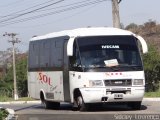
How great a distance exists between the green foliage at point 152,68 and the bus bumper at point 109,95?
28557 millimetres

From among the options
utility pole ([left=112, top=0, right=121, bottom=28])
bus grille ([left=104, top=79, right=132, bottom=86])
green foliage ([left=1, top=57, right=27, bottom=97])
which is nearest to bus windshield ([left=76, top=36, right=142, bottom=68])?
bus grille ([left=104, top=79, right=132, bottom=86])

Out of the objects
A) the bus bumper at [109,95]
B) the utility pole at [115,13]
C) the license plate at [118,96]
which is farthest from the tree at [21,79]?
the license plate at [118,96]

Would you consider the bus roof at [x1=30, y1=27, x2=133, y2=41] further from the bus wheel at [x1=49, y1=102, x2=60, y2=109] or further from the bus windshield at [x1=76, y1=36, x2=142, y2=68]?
the bus wheel at [x1=49, y1=102, x2=60, y2=109]

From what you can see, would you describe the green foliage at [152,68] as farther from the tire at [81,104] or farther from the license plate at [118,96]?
the license plate at [118,96]

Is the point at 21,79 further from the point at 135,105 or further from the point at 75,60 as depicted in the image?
the point at 75,60

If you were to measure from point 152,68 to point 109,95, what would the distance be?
30.4 metres

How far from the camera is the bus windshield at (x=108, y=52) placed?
19953mm

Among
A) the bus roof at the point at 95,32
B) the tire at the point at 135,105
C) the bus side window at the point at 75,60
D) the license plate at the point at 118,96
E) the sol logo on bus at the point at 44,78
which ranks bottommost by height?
the tire at the point at 135,105

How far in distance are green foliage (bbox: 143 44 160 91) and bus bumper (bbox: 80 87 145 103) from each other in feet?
93.7

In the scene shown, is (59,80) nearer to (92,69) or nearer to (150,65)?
(92,69)

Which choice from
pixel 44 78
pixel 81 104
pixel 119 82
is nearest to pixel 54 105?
pixel 44 78

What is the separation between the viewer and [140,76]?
20000 millimetres

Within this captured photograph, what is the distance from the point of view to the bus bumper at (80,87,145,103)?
1964 cm

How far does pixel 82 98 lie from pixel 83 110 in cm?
59
